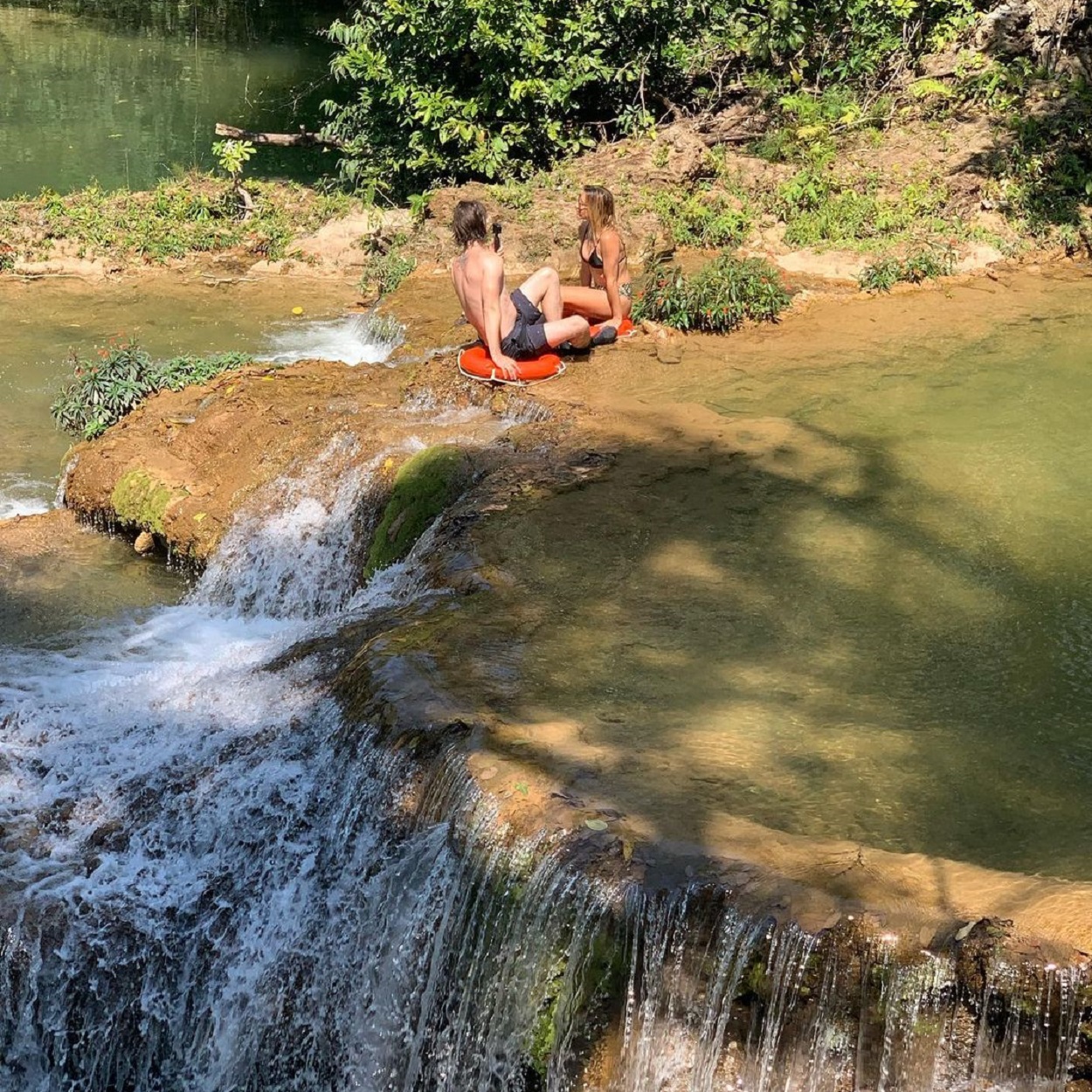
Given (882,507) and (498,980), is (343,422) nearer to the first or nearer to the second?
(882,507)

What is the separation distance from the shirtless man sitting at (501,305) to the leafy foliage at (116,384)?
2057 millimetres

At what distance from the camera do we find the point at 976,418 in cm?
784

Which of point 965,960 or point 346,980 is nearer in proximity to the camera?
point 965,960

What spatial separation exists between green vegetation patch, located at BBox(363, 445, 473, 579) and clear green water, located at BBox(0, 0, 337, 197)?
774 cm

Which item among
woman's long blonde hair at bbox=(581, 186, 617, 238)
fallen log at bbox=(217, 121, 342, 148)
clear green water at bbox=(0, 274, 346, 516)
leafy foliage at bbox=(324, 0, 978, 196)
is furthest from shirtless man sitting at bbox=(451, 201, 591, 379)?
fallen log at bbox=(217, 121, 342, 148)

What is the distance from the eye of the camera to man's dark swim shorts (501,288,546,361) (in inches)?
336

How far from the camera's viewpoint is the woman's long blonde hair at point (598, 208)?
886 cm

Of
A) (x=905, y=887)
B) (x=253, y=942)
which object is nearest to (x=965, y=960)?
(x=905, y=887)

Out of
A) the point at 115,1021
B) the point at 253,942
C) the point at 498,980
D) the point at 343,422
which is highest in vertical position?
the point at 343,422

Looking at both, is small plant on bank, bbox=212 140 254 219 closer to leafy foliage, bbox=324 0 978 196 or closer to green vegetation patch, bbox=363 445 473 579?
leafy foliage, bbox=324 0 978 196

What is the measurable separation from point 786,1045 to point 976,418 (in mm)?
4826

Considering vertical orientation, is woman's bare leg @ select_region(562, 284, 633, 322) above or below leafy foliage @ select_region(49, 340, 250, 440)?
above

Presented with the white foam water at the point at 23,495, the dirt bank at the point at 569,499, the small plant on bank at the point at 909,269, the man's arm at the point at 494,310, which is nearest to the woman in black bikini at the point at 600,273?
the dirt bank at the point at 569,499

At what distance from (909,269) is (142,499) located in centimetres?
587
